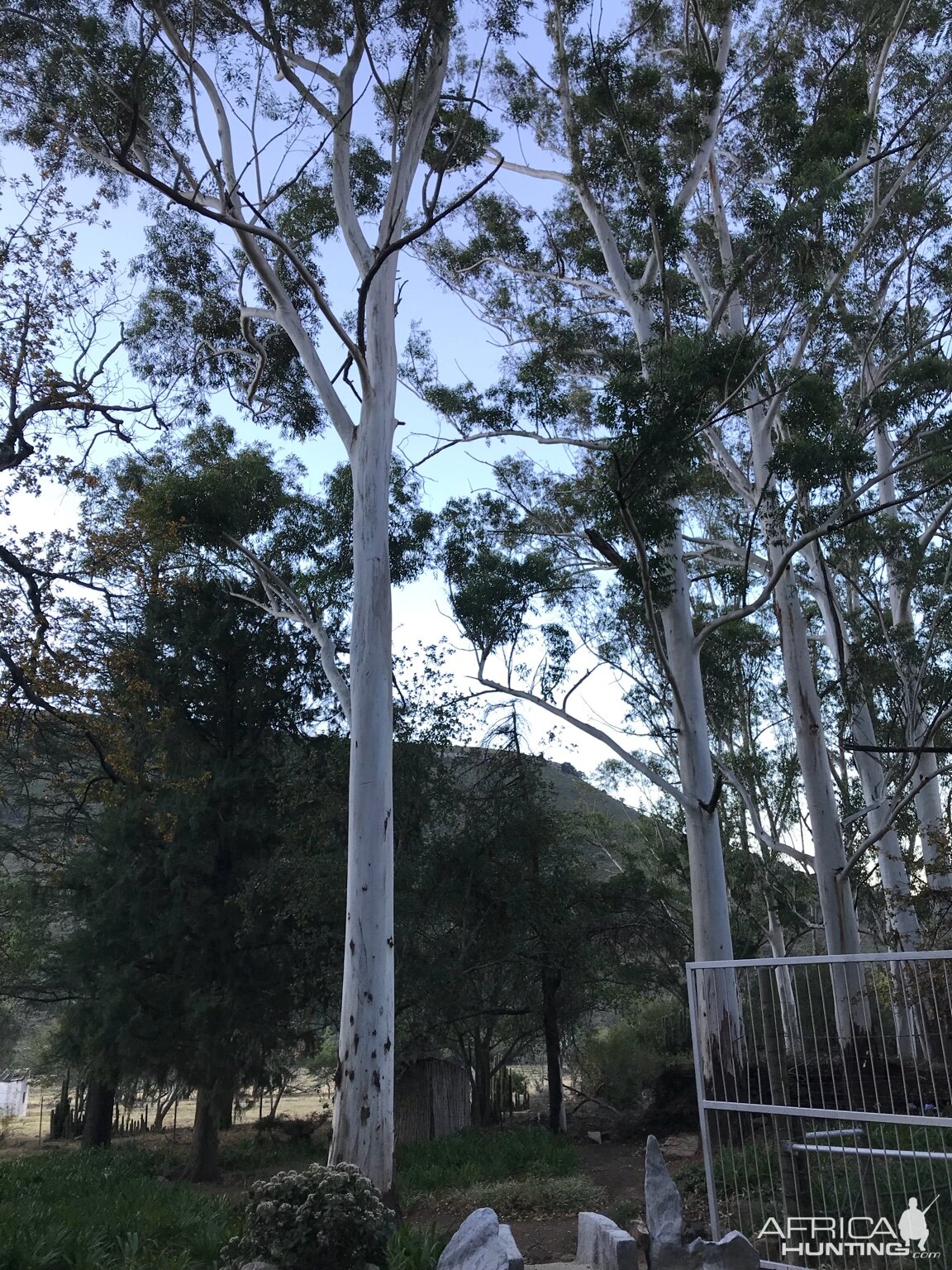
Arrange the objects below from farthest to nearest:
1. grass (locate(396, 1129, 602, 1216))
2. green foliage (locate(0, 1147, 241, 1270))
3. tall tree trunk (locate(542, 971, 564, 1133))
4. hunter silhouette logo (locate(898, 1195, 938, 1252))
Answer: tall tree trunk (locate(542, 971, 564, 1133)), grass (locate(396, 1129, 602, 1216)), green foliage (locate(0, 1147, 241, 1270)), hunter silhouette logo (locate(898, 1195, 938, 1252))

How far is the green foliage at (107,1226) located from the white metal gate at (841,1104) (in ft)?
11.1

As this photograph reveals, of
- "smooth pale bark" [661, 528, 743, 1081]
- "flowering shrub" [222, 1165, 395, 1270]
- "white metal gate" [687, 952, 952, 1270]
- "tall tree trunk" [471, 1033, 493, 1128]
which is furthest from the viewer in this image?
"tall tree trunk" [471, 1033, 493, 1128]

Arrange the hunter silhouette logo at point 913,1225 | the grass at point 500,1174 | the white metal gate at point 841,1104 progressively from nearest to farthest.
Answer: the hunter silhouette logo at point 913,1225 < the white metal gate at point 841,1104 < the grass at point 500,1174

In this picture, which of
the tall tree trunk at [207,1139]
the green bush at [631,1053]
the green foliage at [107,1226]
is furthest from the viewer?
the green bush at [631,1053]

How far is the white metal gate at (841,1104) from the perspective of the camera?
477 cm

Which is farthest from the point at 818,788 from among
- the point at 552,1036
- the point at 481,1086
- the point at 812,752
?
the point at 481,1086

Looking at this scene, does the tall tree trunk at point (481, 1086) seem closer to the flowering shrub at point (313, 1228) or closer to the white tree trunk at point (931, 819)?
the white tree trunk at point (931, 819)

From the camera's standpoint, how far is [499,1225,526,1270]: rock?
4.98 m

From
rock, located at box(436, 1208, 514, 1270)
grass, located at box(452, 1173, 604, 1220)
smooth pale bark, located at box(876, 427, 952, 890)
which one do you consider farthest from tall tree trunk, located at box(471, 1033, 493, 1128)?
rock, located at box(436, 1208, 514, 1270)

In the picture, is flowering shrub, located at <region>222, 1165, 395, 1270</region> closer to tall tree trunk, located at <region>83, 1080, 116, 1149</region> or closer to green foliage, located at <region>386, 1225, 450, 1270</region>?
green foliage, located at <region>386, 1225, 450, 1270</region>

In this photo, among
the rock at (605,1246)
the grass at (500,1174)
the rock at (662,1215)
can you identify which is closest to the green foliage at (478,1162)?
the grass at (500,1174)

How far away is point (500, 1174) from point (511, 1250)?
6.19 meters
